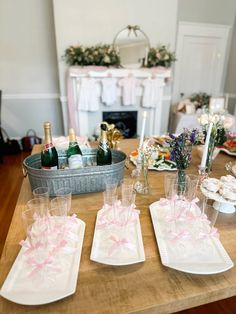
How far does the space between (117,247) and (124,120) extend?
10.3ft

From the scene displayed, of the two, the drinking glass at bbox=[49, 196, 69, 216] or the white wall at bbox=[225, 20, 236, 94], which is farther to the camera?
the white wall at bbox=[225, 20, 236, 94]

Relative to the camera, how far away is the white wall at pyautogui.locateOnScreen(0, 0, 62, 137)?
125 inches

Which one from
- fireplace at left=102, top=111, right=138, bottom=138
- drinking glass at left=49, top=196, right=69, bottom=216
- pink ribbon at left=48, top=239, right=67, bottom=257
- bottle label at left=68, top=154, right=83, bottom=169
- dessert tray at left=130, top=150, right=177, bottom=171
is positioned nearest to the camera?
pink ribbon at left=48, top=239, right=67, bottom=257

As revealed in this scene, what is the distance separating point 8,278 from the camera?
0.54 metres

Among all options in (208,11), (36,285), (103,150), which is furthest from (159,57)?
(36,285)

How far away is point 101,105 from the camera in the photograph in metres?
3.45

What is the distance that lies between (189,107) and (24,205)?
332 cm

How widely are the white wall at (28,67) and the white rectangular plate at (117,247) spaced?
3.37 m

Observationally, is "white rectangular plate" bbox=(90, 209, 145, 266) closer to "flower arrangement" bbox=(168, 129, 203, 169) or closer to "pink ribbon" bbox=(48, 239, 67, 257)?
"pink ribbon" bbox=(48, 239, 67, 257)

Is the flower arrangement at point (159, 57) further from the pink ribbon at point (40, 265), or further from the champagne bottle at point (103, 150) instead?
the pink ribbon at point (40, 265)

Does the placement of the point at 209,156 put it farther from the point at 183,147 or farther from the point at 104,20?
the point at 104,20

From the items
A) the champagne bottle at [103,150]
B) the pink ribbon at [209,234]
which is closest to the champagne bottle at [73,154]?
the champagne bottle at [103,150]

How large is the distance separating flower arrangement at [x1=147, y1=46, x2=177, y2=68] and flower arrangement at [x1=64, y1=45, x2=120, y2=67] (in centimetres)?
52

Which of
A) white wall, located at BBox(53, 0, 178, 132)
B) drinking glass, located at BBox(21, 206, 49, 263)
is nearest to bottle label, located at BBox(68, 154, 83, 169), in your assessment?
drinking glass, located at BBox(21, 206, 49, 263)
